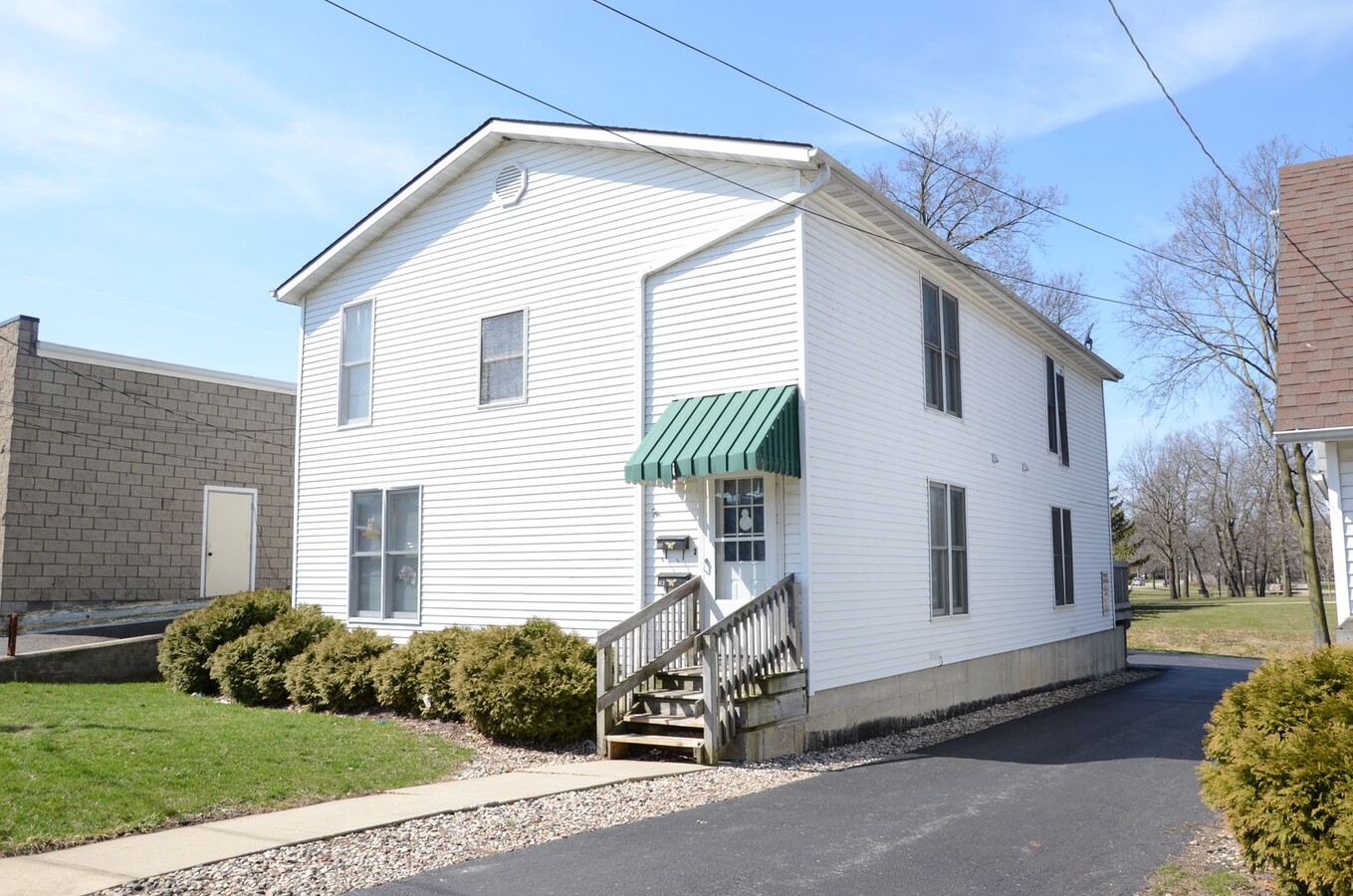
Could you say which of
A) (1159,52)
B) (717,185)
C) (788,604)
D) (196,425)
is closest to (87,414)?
(196,425)

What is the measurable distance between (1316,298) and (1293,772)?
22.7 feet

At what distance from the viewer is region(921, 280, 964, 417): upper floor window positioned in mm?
14812

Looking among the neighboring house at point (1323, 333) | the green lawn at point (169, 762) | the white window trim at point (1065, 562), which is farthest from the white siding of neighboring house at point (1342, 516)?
the white window trim at point (1065, 562)

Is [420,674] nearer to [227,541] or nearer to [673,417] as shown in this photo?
[673,417]

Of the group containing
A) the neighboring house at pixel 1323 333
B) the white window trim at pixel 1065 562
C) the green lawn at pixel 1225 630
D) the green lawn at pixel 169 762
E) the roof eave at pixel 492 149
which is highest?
the roof eave at pixel 492 149

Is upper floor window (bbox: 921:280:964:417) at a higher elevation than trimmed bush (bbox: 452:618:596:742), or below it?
higher

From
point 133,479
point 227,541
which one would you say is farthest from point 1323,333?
point 227,541

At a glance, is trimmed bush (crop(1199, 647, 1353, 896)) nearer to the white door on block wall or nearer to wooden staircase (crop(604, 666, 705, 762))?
wooden staircase (crop(604, 666, 705, 762))

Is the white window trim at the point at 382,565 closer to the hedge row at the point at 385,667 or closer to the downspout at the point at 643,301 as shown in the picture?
the hedge row at the point at 385,667

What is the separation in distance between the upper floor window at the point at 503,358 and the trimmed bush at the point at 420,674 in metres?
3.18

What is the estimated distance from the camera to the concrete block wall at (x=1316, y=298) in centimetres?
982

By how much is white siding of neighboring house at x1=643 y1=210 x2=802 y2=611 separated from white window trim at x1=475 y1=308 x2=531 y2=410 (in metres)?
2.01

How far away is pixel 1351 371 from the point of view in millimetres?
9992

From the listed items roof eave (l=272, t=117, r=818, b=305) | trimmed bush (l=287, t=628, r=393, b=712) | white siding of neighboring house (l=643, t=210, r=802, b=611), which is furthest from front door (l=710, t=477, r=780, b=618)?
trimmed bush (l=287, t=628, r=393, b=712)
